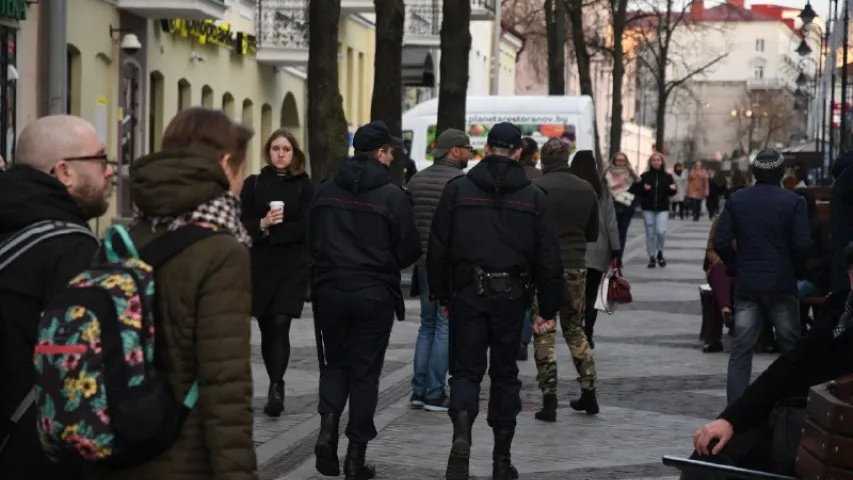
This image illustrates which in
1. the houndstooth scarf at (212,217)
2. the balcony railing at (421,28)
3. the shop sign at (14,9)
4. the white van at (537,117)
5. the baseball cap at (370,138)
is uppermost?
the balcony railing at (421,28)

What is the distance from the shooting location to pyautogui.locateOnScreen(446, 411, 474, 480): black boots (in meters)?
9.68

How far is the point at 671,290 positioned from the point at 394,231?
52.1ft

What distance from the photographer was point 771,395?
5.67 meters

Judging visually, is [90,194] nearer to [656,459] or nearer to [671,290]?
[656,459]

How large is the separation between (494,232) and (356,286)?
776 mm

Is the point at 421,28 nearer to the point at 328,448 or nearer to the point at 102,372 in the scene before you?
the point at 328,448

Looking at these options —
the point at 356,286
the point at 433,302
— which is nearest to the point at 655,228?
the point at 433,302

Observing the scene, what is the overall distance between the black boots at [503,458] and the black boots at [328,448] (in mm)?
817

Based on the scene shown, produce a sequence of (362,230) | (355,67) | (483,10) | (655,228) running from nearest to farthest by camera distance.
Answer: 1. (362,230)
2. (655,228)
3. (355,67)
4. (483,10)

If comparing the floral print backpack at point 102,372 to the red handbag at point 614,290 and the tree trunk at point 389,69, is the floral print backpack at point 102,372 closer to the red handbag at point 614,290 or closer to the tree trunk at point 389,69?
the red handbag at point 614,290

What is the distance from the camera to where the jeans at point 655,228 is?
3009 cm

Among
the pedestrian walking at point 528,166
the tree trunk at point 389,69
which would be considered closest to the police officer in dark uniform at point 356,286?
the pedestrian walking at point 528,166

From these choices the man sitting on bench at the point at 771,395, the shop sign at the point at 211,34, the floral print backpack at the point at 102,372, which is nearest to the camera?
the floral print backpack at the point at 102,372

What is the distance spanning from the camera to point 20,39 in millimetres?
25469
